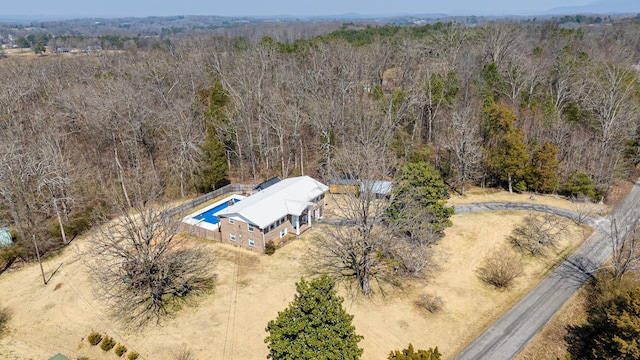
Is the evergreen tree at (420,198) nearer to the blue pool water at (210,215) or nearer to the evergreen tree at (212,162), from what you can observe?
the blue pool water at (210,215)

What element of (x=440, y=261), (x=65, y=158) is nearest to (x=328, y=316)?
(x=440, y=261)

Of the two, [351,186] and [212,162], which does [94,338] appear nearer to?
[212,162]

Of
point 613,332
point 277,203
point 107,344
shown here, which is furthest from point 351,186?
point 107,344

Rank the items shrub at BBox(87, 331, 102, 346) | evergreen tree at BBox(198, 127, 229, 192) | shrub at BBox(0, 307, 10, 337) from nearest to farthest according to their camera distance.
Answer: shrub at BBox(87, 331, 102, 346) < shrub at BBox(0, 307, 10, 337) < evergreen tree at BBox(198, 127, 229, 192)

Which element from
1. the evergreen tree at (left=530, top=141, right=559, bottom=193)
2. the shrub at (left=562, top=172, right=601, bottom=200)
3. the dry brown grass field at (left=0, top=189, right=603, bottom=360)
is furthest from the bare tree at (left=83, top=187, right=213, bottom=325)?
the shrub at (left=562, top=172, right=601, bottom=200)

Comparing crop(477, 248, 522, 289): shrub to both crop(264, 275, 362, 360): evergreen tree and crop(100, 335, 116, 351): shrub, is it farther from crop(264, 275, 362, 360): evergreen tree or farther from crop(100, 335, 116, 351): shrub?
crop(100, 335, 116, 351): shrub

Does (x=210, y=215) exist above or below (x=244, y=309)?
above

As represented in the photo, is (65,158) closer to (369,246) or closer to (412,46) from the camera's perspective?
(369,246)
